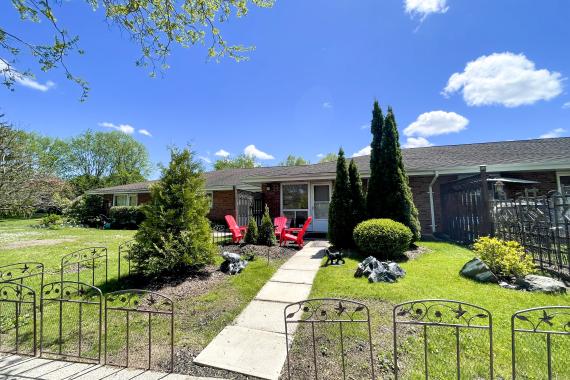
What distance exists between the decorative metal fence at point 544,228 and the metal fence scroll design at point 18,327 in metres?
8.21

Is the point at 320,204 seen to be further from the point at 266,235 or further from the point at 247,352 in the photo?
the point at 247,352

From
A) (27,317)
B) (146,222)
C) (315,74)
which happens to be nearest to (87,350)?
(27,317)

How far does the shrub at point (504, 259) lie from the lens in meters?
4.96

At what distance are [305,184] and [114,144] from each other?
4501 cm

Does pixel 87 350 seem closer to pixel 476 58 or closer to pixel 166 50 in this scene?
pixel 166 50

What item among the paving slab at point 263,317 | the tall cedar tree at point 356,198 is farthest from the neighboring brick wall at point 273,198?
the paving slab at point 263,317

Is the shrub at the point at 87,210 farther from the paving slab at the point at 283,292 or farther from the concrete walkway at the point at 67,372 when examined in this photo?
the concrete walkway at the point at 67,372

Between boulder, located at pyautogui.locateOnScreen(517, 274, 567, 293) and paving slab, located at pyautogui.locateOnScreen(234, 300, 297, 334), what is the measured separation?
4141 mm

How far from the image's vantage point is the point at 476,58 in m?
10.7

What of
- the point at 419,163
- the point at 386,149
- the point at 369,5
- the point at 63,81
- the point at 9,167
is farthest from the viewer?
the point at 419,163

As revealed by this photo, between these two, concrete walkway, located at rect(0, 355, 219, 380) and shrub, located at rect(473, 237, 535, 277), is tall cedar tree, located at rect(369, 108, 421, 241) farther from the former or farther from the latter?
concrete walkway, located at rect(0, 355, 219, 380)

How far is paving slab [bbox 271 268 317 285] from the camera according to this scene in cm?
548

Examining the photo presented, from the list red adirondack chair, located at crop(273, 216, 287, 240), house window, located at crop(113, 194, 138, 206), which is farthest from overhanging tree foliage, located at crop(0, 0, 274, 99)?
house window, located at crop(113, 194, 138, 206)

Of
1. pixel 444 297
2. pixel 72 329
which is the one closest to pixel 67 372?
pixel 72 329
